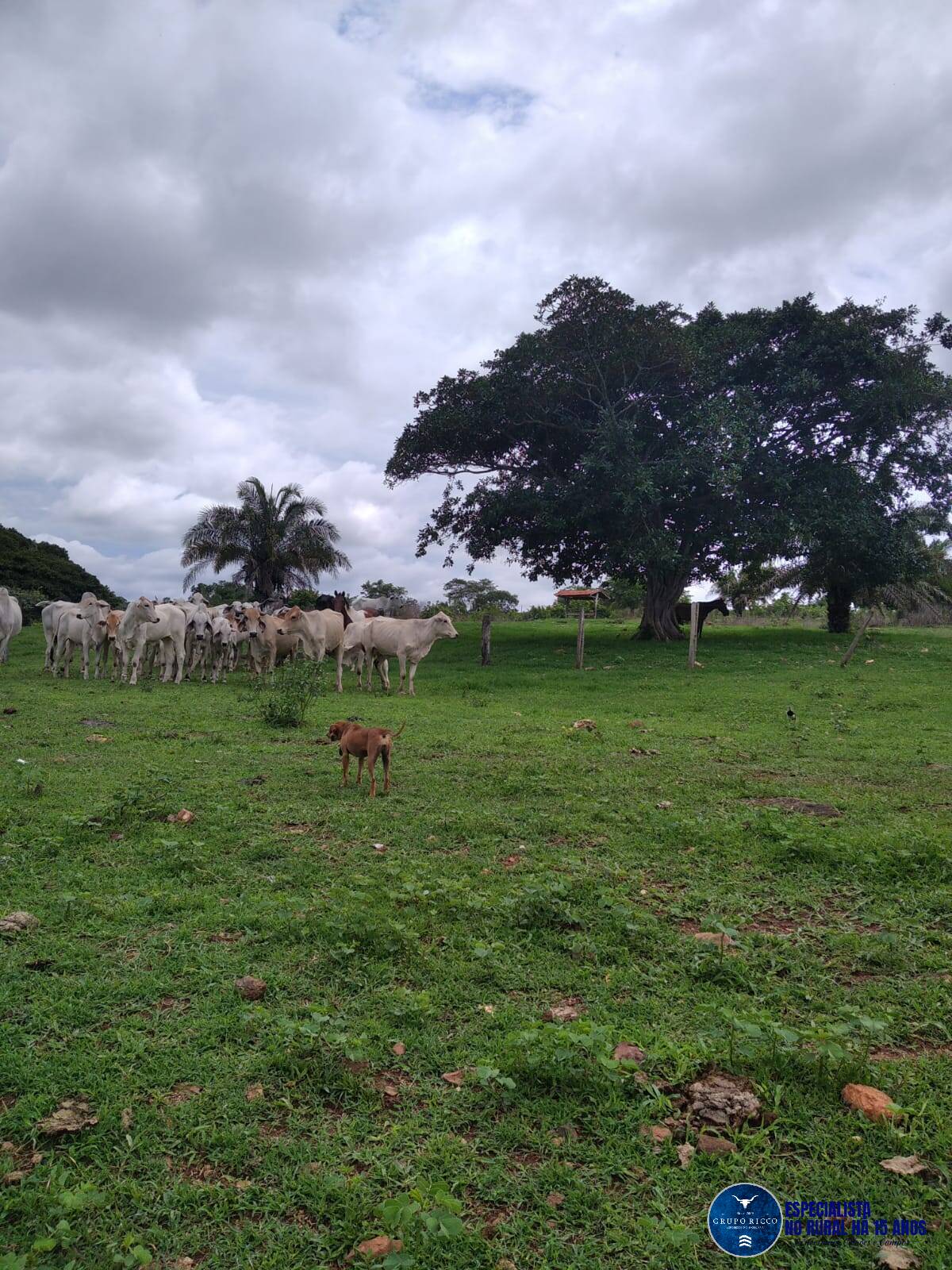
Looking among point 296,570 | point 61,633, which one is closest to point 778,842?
point 61,633

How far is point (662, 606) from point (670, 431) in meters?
6.94

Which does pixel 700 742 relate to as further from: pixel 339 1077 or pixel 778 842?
A: pixel 339 1077

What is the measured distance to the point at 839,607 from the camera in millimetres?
33031

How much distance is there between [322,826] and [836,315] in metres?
27.2

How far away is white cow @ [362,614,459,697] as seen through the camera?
17.8 meters

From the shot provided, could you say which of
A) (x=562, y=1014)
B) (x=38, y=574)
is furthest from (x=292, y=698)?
(x=38, y=574)

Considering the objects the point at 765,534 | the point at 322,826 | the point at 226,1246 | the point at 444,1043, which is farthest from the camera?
the point at 765,534

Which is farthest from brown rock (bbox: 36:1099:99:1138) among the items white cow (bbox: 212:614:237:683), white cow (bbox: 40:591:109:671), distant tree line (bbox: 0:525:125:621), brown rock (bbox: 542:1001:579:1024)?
distant tree line (bbox: 0:525:125:621)

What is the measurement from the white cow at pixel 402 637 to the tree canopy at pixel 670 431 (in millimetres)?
7370

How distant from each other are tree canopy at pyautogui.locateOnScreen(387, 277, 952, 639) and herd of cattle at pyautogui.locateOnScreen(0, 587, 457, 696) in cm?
796

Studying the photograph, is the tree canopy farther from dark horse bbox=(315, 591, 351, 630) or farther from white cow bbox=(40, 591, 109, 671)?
white cow bbox=(40, 591, 109, 671)

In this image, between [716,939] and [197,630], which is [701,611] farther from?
[716,939]

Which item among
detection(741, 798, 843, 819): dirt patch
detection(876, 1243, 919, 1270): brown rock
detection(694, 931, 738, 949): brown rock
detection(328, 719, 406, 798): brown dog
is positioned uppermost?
detection(328, 719, 406, 798): brown dog

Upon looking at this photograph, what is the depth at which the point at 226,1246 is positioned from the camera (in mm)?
2326
